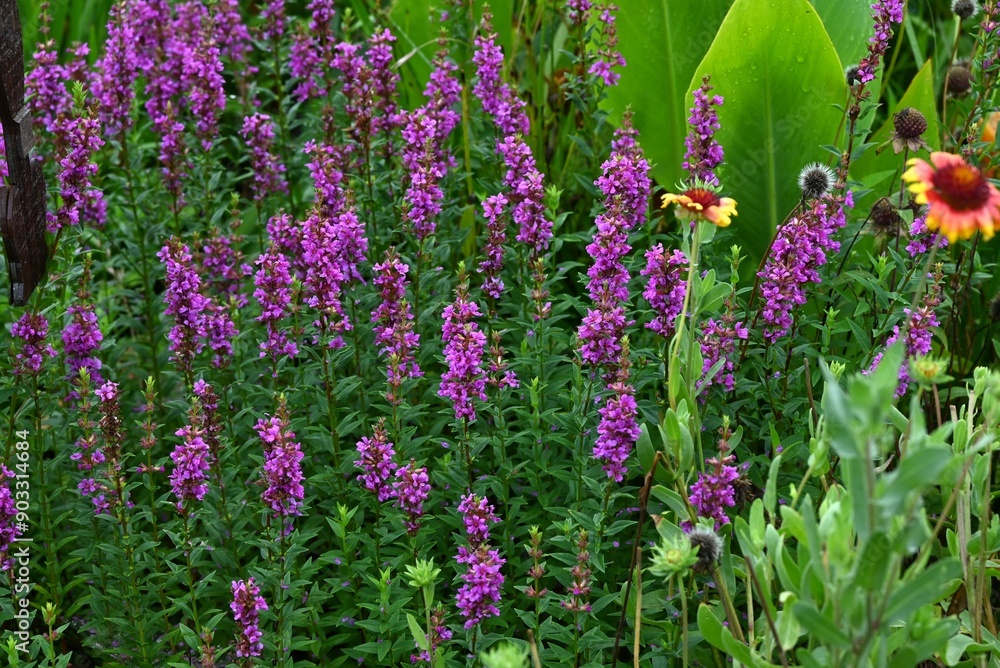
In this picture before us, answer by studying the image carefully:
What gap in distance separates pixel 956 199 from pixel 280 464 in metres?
1.57

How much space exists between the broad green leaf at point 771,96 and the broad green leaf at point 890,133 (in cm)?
22

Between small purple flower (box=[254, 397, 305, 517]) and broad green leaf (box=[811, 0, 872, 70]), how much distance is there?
290cm

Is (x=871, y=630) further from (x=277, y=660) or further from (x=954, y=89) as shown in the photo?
(x=954, y=89)

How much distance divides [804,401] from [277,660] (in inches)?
63.1

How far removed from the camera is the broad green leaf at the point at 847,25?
14.1 feet

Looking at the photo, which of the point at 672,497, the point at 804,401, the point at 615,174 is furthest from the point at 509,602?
the point at 615,174

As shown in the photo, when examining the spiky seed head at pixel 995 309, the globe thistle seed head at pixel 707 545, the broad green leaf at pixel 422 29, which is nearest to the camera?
the globe thistle seed head at pixel 707 545

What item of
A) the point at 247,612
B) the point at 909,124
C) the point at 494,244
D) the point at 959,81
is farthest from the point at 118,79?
the point at 959,81

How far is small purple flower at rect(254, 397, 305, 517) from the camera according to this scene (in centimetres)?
250

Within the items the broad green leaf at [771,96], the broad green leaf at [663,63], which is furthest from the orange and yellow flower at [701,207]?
the broad green leaf at [663,63]

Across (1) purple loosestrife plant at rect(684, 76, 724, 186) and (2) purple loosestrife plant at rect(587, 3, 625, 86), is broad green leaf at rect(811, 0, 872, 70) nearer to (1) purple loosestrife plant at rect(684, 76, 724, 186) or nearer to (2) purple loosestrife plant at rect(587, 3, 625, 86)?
(2) purple loosestrife plant at rect(587, 3, 625, 86)

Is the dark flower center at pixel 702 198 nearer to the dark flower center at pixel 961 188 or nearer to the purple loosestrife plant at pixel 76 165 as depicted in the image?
the dark flower center at pixel 961 188

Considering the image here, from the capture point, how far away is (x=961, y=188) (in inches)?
74.2

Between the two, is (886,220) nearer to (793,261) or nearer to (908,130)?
(908,130)
